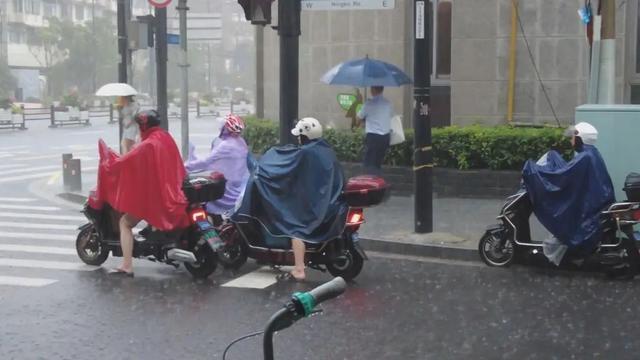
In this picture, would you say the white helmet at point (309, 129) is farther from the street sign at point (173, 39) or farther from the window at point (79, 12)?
the window at point (79, 12)

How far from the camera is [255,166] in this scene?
9.27m

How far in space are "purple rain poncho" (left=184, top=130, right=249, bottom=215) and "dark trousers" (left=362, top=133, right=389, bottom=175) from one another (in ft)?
11.0

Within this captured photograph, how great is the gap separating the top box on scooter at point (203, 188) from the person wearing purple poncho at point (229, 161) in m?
1.04

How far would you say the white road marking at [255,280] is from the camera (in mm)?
8727

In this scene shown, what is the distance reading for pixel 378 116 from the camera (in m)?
13.4

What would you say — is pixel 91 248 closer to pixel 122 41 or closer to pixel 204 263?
pixel 204 263

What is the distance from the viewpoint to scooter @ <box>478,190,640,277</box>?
29.0ft

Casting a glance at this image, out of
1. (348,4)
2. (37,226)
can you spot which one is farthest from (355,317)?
(37,226)

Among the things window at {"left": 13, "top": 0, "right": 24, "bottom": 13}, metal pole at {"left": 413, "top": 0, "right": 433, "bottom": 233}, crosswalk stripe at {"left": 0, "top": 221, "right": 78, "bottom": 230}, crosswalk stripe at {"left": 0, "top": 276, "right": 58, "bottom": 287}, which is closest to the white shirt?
metal pole at {"left": 413, "top": 0, "right": 433, "bottom": 233}

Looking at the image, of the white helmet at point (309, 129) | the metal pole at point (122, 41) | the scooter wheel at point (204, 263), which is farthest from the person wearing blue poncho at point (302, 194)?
the metal pole at point (122, 41)

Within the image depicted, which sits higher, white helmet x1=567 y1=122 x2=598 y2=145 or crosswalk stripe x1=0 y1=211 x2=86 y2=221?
white helmet x1=567 y1=122 x2=598 y2=145

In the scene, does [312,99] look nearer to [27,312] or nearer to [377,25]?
[377,25]

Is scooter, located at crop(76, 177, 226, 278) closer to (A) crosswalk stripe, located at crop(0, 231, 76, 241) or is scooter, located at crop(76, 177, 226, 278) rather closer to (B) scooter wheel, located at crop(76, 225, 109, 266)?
(B) scooter wheel, located at crop(76, 225, 109, 266)

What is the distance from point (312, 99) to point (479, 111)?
3.29 meters
